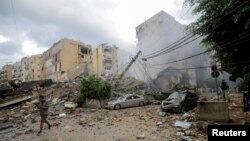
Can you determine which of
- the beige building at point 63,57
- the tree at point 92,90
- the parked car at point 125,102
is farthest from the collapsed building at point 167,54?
the tree at point 92,90

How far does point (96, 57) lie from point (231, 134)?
64712mm

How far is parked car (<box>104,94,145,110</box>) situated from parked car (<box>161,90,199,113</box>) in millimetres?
6405

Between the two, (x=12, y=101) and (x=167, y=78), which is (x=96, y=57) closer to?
(x=167, y=78)

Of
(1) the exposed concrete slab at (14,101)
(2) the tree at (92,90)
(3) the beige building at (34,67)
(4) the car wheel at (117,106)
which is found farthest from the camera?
(3) the beige building at (34,67)

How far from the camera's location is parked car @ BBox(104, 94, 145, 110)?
23.3 meters

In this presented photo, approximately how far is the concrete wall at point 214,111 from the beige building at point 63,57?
48.5m

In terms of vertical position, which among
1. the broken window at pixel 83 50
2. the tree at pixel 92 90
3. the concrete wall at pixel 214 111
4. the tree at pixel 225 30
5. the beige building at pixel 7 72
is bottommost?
the concrete wall at pixel 214 111

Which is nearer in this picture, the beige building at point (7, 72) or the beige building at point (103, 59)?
the beige building at point (103, 59)

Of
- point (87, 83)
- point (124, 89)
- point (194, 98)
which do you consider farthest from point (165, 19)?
point (194, 98)

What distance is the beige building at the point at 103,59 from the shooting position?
68438 millimetres

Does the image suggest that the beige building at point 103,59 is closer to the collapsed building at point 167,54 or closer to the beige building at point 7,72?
the collapsed building at point 167,54

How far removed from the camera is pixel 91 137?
11.1 metres

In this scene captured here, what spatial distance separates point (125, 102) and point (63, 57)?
41.4 metres

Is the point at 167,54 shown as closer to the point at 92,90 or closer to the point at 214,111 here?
the point at 92,90
